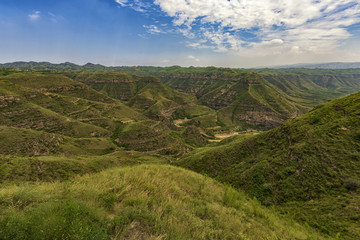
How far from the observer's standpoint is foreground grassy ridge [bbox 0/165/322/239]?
4.29 meters

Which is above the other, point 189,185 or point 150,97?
point 189,185

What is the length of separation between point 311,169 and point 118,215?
21.9 m

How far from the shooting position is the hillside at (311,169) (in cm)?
1296

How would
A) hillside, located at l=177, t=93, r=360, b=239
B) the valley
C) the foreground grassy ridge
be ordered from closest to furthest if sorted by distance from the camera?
the foreground grassy ridge < the valley < hillside, located at l=177, t=93, r=360, b=239

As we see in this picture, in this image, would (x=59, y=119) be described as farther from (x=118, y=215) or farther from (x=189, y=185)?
(x=118, y=215)

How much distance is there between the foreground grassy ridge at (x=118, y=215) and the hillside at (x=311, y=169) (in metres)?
6.38

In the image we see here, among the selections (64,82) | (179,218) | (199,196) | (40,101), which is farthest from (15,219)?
(64,82)

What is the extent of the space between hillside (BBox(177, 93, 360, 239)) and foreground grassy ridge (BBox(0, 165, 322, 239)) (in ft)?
20.9

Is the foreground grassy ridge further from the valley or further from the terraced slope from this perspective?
the terraced slope

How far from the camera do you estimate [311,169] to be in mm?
17547

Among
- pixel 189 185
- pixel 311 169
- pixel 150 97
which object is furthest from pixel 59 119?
pixel 150 97

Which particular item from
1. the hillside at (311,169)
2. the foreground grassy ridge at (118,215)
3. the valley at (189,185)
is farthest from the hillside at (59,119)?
the foreground grassy ridge at (118,215)

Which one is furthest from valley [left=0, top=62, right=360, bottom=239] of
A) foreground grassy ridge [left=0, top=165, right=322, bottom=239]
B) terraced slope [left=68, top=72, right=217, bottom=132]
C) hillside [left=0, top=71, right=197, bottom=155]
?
terraced slope [left=68, top=72, right=217, bottom=132]

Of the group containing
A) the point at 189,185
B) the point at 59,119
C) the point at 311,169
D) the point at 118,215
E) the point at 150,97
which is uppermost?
the point at 118,215
